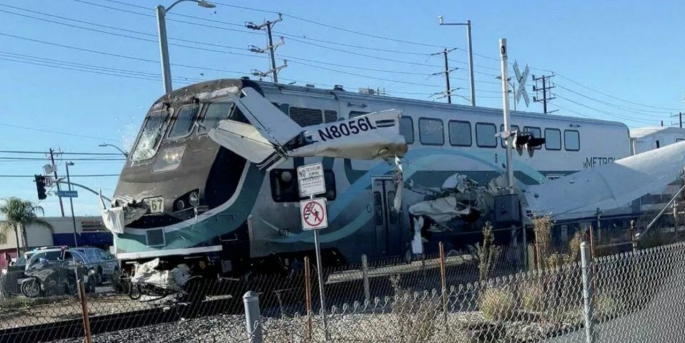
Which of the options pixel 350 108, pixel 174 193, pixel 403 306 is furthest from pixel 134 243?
pixel 403 306

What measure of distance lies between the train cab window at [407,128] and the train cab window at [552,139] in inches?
226

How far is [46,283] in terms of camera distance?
19.0 m

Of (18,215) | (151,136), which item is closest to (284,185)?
(151,136)

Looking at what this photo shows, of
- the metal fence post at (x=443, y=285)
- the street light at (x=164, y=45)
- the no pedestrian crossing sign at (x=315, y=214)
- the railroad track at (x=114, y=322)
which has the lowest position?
the railroad track at (x=114, y=322)

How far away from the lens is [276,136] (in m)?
11.9

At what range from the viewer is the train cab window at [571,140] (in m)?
20.0

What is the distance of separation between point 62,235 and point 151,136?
45843mm

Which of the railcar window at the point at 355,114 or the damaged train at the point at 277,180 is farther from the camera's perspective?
the railcar window at the point at 355,114

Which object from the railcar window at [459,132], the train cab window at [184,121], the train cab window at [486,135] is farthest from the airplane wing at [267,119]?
the train cab window at [486,135]

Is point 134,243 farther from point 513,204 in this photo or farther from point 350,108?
point 513,204

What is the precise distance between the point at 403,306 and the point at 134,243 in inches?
284

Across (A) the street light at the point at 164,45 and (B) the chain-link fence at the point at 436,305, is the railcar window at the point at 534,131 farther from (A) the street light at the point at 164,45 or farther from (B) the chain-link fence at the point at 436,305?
(A) the street light at the point at 164,45

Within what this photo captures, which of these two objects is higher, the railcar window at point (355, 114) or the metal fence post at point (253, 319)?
the railcar window at point (355, 114)

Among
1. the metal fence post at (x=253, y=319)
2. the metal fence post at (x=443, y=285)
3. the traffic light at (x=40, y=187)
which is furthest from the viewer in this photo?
the traffic light at (x=40, y=187)
